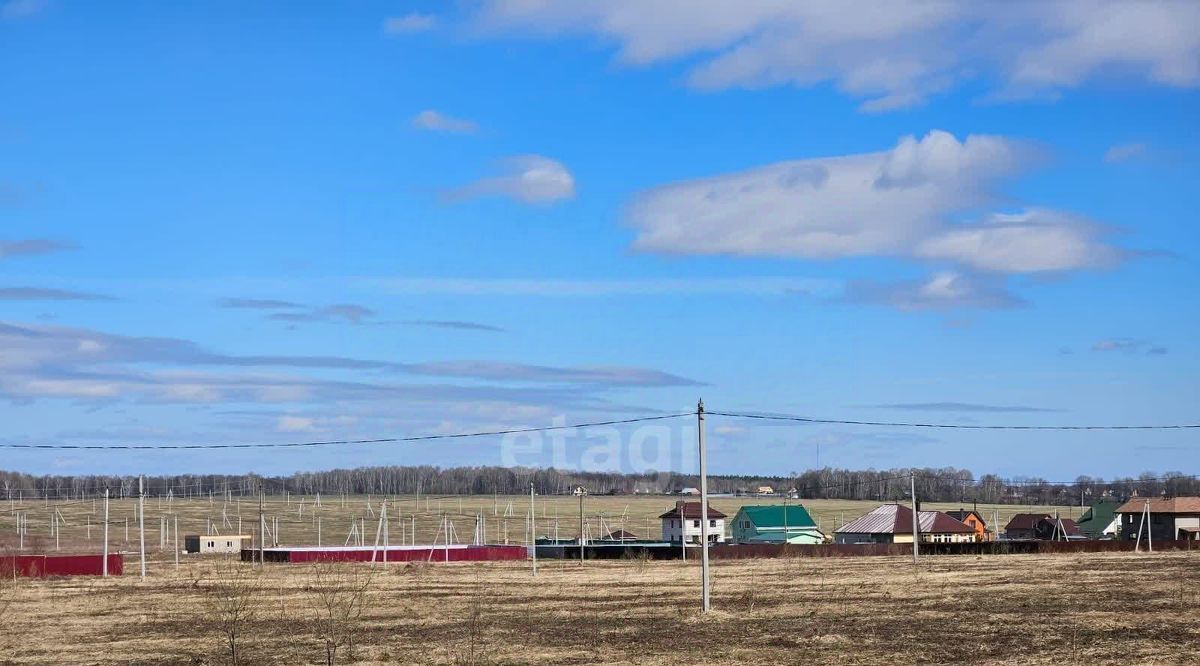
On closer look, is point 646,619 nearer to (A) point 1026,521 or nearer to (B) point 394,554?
(B) point 394,554

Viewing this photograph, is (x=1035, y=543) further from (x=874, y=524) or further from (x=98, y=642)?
(x=98, y=642)

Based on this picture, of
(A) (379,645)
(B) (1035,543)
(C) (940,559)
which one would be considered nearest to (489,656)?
(A) (379,645)

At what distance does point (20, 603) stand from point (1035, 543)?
59.2m

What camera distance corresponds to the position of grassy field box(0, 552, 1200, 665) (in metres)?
28.0

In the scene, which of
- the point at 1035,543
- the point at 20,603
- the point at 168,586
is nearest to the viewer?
the point at 20,603

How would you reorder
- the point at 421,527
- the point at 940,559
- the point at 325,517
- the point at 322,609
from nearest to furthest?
the point at 322,609 < the point at 940,559 < the point at 421,527 < the point at 325,517

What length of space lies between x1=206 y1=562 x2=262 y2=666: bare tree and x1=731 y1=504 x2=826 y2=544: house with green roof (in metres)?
67.3

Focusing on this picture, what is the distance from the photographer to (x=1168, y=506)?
367 feet

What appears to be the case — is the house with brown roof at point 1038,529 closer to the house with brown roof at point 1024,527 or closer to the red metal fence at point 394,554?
the house with brown roof at point 1024,527

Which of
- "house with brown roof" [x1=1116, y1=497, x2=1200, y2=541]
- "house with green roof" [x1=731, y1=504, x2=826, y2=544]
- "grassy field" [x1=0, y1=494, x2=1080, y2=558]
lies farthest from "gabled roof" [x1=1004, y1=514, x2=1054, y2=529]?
"house with green roof" [x1=731, y1=504, x2=826, y2=544]

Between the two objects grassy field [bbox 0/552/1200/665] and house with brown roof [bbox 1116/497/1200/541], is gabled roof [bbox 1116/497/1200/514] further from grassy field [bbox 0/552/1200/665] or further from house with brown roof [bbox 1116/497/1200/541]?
grassy field [bbox 0/552/1200/665]

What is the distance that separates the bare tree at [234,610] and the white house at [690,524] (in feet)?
217

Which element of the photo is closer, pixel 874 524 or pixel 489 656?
pixel 489 656

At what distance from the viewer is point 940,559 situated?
7081cm
